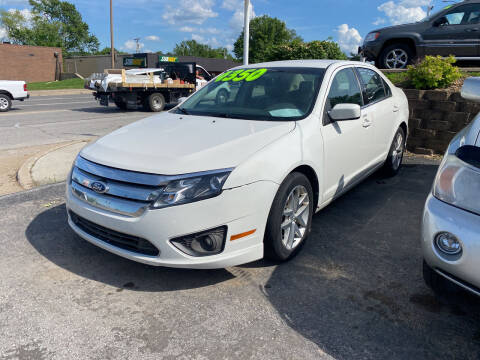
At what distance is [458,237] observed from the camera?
2.00 metres

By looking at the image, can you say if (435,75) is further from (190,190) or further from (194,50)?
(194,50)

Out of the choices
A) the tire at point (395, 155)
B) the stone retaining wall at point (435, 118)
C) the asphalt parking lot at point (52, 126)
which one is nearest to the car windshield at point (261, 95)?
the tire at point (395, 155)

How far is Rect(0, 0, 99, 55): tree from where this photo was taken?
260 feet

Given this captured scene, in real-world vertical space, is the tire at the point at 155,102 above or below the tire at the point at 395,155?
Result: above

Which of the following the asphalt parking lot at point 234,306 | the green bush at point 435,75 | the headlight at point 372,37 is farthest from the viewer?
the headlight at point 372,37

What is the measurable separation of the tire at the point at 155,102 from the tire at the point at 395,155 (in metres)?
11.1

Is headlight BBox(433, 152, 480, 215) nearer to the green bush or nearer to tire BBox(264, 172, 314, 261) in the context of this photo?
tire BBox(264, 172, 314, 261)

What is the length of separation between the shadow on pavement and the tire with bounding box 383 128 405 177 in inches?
52.4

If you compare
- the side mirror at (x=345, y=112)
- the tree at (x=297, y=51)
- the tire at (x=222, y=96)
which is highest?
the tree at (x=297, y=51)

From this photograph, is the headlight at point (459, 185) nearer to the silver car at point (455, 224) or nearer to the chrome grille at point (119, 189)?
the silver car at point (455, 224)

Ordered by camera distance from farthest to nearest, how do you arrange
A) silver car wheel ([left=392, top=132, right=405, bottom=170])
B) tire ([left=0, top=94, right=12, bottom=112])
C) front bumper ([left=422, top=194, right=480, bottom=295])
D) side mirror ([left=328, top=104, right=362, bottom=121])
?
1. tire ([left=0, top=94, right=12, bottom=112])
2. silver car wheel ([left=392, top=132, right=405, bottom=170])
3. side mirror ([left=328, top=104, right=362, bottom=121])
4. front bumper ([left=422, top=194, right=480, bottom=295])

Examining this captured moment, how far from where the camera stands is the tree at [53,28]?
260 feet

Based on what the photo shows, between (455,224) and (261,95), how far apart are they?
2280 mm

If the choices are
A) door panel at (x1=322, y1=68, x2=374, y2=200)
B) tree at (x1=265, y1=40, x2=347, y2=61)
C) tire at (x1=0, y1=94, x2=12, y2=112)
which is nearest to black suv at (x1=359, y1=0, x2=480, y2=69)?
door panel at (x1=322, y1=68, x2=374, y2=200)
